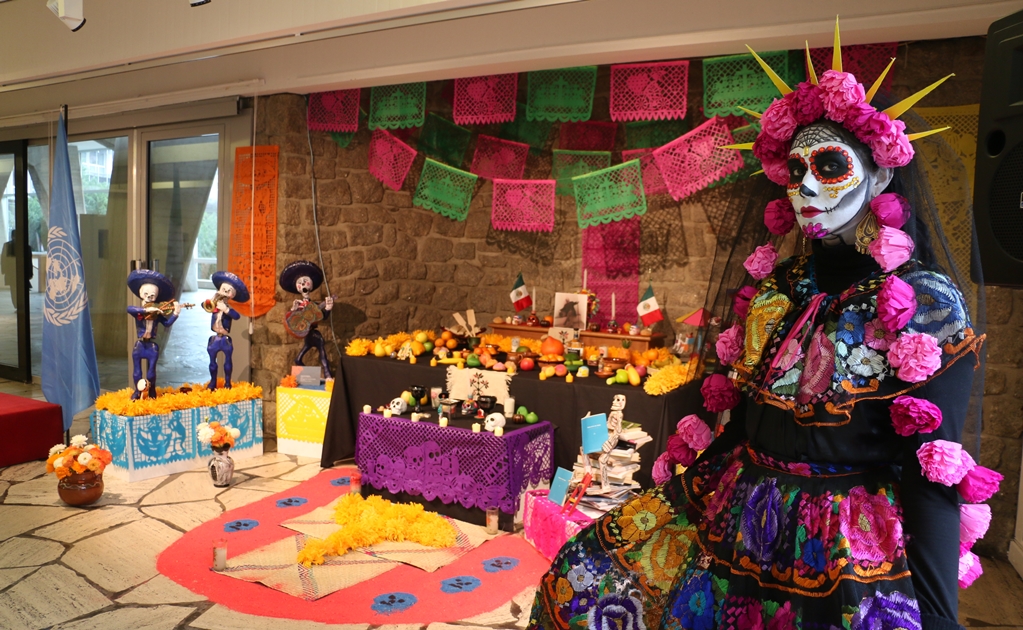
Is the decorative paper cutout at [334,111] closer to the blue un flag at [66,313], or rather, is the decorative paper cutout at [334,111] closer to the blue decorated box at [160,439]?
the blue un flag at [66,313]

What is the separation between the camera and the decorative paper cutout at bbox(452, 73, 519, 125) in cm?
448

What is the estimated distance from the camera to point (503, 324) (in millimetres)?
5418

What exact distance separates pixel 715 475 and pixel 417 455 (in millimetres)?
2538

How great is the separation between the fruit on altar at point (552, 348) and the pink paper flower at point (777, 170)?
2.95m

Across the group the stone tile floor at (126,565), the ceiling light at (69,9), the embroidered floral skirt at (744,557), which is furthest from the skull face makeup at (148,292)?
the embroidered floral skirt at (744,557)

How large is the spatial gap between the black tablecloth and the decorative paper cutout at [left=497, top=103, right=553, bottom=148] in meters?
2.00

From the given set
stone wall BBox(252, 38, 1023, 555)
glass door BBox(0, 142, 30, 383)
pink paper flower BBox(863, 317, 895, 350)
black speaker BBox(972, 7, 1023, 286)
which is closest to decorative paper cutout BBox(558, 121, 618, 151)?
stone wall BBox(252, 38, 1023, 555)

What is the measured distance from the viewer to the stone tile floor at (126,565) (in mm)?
2879

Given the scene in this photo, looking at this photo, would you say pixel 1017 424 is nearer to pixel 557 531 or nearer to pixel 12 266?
pixel 557 531

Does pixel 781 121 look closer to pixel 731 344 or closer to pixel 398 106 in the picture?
pixel 731 344

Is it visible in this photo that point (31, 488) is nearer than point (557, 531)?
No

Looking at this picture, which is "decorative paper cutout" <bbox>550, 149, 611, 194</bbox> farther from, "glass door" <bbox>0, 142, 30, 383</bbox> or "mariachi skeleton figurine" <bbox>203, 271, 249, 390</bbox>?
"glass door" <bbox>0, 142, 30, 383</bbox>

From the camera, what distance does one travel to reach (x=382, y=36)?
442 cm

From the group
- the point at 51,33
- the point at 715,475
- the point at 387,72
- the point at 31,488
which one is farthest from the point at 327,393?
the point at 715,475
